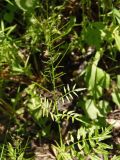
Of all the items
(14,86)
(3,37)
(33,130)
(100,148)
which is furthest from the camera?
(14,86)

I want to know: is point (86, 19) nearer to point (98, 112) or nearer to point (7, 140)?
point (98, 112)

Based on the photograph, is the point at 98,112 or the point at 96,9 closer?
the point at 98,112

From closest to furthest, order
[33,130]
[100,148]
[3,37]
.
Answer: [100,148]
[3,37]
[33,130]

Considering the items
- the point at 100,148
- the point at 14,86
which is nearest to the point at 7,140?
the point at 14,86

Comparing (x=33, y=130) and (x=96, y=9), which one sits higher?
(x=96, y=9)

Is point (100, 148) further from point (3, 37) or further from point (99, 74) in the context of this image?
point (3, 37)

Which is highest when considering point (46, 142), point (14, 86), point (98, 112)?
point (14, 86)
